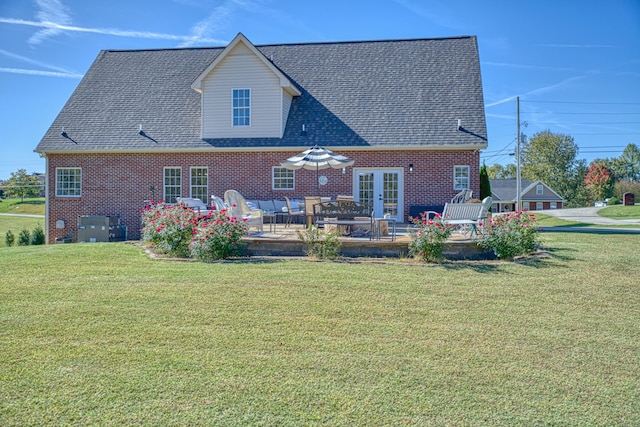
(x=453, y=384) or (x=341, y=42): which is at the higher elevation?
(x=341, y=42)

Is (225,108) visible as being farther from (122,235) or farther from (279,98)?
(122,235)

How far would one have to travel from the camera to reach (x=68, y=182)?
61.7 feet

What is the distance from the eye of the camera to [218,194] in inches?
706

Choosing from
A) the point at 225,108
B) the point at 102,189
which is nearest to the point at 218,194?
the point at 225,108

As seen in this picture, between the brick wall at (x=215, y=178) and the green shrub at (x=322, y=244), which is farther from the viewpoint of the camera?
the brick wall at (x=215, y=178)

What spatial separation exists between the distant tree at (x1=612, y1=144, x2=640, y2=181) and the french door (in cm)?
8948

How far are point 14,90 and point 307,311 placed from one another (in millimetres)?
25317

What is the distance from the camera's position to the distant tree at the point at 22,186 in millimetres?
64825

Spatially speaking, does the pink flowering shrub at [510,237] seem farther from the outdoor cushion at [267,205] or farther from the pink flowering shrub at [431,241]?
the outdoor cushion at [267,205]

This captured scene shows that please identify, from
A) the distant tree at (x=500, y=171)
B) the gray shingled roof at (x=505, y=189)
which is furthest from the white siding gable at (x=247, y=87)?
the distant tree at (x=500, y=171)

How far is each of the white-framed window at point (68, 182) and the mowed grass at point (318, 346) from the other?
11.0 metres

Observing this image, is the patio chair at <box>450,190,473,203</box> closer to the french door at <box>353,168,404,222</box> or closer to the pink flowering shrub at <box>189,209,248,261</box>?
the french door at <box>353,168,404,222</box>

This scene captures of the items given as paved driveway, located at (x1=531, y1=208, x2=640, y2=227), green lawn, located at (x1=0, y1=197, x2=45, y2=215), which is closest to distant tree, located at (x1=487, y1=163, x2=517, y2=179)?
paved driveway, located at (x1=531, y1=208, x2=640, y2=227)

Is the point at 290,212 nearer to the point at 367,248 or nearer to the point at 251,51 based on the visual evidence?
the point at 367,248
